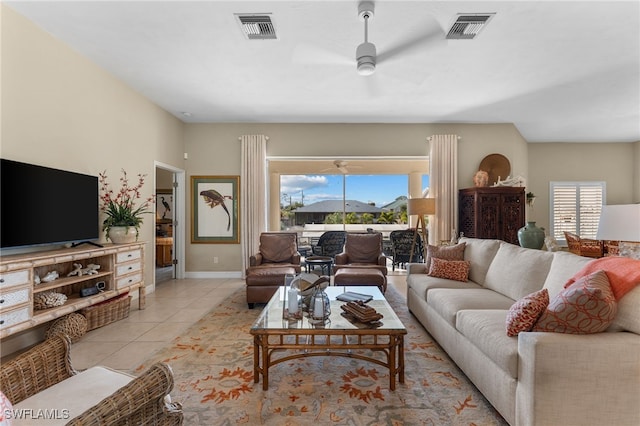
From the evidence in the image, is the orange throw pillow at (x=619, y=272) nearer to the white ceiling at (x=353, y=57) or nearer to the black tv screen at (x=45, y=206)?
the white ceiling at (x=353, y=57)

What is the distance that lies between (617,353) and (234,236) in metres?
5.53

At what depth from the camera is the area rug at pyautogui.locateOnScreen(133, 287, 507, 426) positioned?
A: 1895 mm

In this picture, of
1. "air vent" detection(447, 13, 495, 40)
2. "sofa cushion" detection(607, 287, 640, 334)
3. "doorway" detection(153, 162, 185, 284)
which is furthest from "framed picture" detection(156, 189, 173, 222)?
"sofa cushion" detection(607, 287, 640, 334)

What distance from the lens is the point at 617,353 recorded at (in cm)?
154

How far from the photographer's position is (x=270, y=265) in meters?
4.56

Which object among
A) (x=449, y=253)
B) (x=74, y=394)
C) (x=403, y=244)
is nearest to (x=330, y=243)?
(x=403, y=244)

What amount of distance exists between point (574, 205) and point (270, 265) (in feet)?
25.0

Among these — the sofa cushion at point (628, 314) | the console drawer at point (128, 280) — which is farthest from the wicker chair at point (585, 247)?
the console drawer at point (128, 280)

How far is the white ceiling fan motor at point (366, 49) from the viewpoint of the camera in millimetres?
2618

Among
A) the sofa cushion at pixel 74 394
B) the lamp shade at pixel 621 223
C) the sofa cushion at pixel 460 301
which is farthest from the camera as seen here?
the sofa cushion at pixel 460 301

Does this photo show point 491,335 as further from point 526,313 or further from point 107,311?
point 107,311

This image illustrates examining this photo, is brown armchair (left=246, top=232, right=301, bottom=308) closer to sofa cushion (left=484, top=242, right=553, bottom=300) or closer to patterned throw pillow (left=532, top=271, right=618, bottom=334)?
sofa cushion (left=484, top=242, right=553, bottom=300)

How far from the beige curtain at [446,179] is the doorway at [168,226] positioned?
16.2 feet

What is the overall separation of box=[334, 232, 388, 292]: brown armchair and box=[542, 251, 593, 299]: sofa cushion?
2.08m
